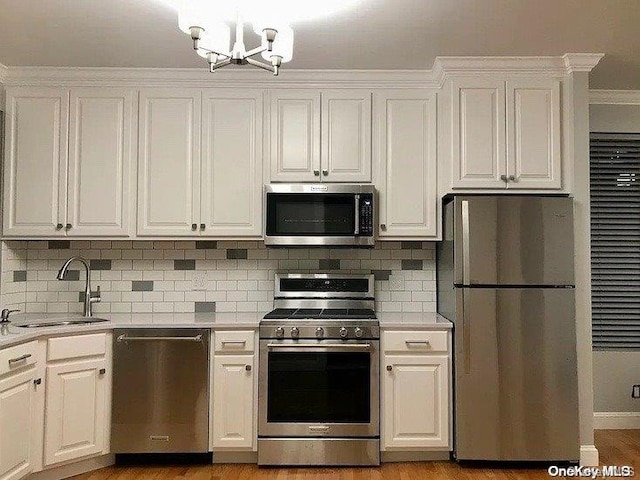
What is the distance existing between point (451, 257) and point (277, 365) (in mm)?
1216

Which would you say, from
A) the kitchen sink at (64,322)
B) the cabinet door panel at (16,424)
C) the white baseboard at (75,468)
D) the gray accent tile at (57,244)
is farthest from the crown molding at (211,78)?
the white baseboard at (75,468)

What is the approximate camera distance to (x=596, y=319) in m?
3.60

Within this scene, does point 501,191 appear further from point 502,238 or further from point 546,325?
point 546,325

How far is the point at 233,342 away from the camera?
2.86m

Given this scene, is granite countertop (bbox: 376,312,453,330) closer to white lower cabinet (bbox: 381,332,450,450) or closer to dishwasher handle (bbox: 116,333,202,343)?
white lower cabinet (bbox: 381,332,450,450)

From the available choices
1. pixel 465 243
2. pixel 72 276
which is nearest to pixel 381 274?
pixel 465 243

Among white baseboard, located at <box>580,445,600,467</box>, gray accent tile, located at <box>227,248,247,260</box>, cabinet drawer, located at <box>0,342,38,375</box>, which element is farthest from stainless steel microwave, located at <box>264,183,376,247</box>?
white baseboard, located at <box>580,445,600,467</box>

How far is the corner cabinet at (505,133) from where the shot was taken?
2973mm

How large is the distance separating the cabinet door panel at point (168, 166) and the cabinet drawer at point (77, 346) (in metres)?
0.72

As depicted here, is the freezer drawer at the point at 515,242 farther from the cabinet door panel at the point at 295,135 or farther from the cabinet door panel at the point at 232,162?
the cabinet door panel at the point at 232,162

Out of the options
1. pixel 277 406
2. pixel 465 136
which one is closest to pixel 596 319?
pixel 465 136

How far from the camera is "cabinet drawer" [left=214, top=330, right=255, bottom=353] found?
9.37ft

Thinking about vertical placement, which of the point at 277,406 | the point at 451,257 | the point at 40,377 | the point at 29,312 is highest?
the point at 451,257

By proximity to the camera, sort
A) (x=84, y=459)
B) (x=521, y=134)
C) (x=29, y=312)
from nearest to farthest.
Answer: (x=84, y=459)
(x=521, y=134)
(x=29, y=312)
